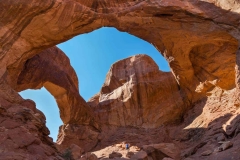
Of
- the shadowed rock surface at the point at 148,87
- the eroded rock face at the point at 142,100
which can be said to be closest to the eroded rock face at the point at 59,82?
the shadowed rock surface at the point at 148,87

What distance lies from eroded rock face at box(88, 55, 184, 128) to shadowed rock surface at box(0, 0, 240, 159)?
0.11 m

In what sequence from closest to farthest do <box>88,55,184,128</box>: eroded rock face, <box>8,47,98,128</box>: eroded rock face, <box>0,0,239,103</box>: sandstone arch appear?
<box>0,0,239,103</box>: sandstone arch < <box>8,47,98,128</box>: eroded rock face < <box>88,55,184,128</box>: eroded rock face

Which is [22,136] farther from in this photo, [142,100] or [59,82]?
[142,100]

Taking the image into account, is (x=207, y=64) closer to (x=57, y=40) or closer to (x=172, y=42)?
(x=172, y=42)

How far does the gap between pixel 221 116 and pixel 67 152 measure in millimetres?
9234

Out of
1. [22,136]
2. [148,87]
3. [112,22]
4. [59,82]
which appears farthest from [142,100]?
[22,136]

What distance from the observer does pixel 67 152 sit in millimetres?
11234

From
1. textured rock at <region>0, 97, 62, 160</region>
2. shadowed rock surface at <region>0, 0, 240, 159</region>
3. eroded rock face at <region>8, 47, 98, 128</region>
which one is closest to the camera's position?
textured rock at <region>0, 97, 62, 160</region>

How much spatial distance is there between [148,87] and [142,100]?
1.27 meters

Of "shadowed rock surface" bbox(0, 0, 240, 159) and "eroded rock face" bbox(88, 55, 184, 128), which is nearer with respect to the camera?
"shadowed rock surface" bbox(0, 0, 240, 159)

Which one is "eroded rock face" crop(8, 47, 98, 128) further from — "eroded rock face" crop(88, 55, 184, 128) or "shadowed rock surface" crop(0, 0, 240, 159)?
"eroded rock face" crop(88, 55, 184, 128)

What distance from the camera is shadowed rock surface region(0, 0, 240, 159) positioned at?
1198 centimetres

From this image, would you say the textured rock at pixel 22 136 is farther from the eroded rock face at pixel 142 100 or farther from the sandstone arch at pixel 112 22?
the eroded rock face at pixel 142 100

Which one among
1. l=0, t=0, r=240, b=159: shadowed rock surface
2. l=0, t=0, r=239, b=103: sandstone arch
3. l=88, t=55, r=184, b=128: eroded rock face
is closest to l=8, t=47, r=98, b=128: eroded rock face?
l=0, t=0, r=240, b=159: shadowed rock surface
